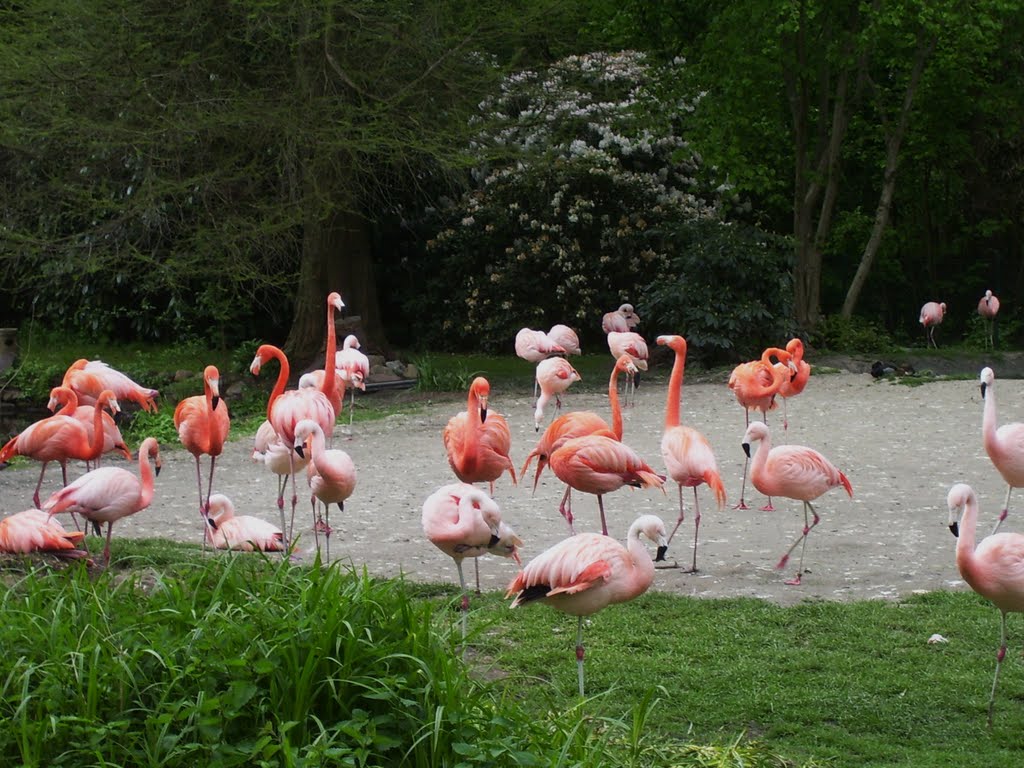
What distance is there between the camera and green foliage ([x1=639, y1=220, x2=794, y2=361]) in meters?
14.9

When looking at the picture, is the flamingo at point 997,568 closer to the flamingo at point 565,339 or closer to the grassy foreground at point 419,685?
the grassy foreground at point 419,685

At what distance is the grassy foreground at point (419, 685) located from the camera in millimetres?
3467

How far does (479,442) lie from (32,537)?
2511mm

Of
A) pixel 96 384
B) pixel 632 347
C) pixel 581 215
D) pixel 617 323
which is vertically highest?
pixel 581 215

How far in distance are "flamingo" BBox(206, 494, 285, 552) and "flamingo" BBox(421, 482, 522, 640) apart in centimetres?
112

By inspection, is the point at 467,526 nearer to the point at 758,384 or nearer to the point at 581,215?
the point at 758,384

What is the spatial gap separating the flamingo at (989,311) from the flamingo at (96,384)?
12.7 meters

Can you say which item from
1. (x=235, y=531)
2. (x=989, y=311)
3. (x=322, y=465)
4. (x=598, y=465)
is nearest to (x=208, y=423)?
(x=235, y=531)

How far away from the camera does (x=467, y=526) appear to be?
5367 millimetres

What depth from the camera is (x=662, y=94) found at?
16.4 meters

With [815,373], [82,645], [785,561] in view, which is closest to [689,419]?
[815,373]

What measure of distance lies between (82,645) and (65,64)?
10.4 meters

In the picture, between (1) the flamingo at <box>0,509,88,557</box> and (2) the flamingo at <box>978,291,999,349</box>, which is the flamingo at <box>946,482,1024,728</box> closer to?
(1) the flamingo at <box>0,509,88,557</box>

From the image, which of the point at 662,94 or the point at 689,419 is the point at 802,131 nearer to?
the point at 662,94
